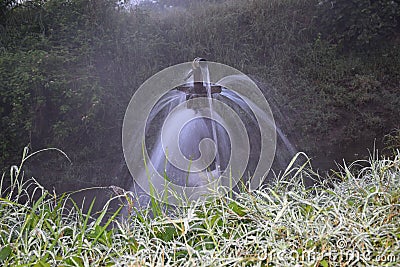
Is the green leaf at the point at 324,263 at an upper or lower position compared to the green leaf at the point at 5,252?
lower

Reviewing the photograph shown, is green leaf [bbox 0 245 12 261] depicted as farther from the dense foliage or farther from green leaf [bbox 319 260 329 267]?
the dense foliage

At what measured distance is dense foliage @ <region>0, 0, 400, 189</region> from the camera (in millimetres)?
3621

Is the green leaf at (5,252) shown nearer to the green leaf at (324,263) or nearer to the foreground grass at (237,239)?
the foreground grass at (237,239)

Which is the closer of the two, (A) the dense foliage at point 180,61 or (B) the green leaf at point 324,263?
(B) the green leaf at point 324,263

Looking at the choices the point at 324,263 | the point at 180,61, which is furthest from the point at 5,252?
the point at 180,61

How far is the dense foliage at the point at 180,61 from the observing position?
362 cm

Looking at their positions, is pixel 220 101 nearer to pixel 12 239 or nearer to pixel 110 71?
pixel 110 71

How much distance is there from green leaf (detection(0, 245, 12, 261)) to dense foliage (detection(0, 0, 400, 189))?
213 centimetres

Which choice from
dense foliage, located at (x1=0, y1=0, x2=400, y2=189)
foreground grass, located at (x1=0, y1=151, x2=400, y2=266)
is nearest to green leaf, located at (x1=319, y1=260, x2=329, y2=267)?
foreground grass, located at (x1=0, y1=151, x2=400, y2=266)

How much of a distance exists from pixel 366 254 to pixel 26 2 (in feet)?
13.2

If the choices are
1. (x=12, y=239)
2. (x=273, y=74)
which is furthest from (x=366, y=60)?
(x=12, y=239)

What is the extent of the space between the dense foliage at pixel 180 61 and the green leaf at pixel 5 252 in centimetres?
213

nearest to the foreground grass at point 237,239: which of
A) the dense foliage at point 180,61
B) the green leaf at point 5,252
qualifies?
the green leaf at point 5,252

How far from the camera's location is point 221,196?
1.23 meters
